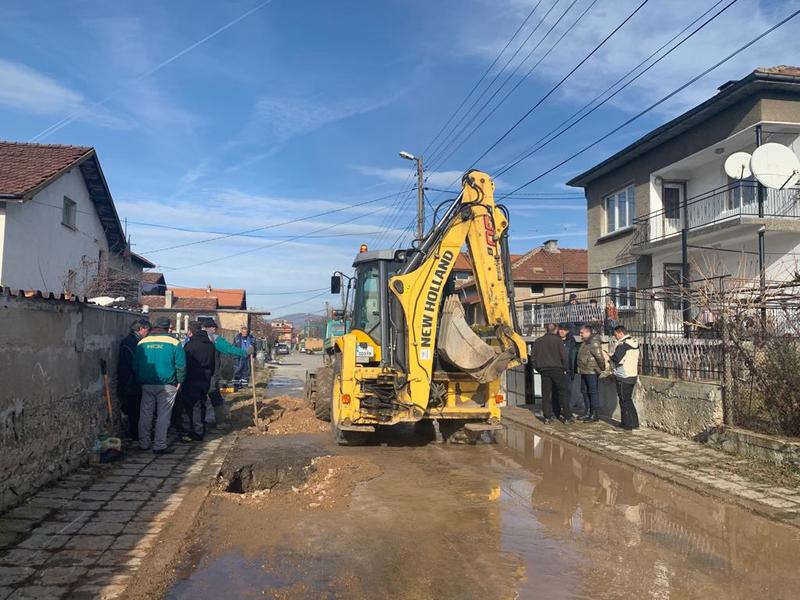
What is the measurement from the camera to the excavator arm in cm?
831

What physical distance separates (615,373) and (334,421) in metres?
4.77

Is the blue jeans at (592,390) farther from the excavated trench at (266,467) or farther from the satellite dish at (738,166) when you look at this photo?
the satellite dish at (738,166)

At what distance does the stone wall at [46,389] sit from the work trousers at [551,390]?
713 centimetres

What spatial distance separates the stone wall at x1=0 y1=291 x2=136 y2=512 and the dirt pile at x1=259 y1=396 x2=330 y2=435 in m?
3.15

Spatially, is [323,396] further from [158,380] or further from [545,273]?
[545,273]

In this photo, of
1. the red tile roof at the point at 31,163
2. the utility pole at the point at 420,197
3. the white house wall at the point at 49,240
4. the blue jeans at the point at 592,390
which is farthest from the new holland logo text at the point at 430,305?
the utility pole at the point at 420,197

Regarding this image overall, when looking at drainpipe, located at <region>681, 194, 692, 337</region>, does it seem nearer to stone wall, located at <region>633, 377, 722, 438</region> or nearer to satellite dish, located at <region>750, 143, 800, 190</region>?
stone wall, located at <region>633, 377, 722, 438</region>

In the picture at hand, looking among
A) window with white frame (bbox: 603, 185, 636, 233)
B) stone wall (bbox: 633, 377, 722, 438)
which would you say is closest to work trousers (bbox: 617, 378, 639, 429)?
stone wall (bbox: 633, 377, 722, 438)

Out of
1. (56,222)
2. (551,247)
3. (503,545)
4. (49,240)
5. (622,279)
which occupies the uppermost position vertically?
(551,247)

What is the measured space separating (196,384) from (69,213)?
37.9 feet

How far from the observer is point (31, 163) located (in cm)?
1634

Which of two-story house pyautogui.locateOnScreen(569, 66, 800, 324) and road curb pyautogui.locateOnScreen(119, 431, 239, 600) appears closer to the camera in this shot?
road curb pyautogui.locateOnScreen(119, 431, 239, 600)

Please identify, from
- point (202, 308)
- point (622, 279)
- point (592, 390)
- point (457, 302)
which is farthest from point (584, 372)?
point (202, 308)

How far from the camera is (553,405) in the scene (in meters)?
12.0
